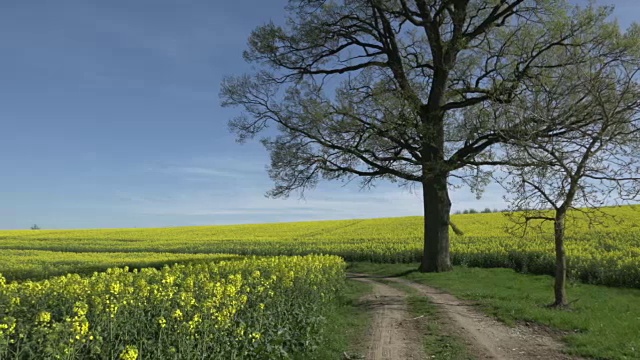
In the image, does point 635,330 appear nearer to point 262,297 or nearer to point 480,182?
point 262,297

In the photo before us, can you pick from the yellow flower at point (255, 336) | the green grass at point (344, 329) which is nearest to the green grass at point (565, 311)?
the green grass at point (344, 329)

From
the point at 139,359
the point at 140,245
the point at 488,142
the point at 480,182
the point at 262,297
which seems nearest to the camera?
the point at 139,359

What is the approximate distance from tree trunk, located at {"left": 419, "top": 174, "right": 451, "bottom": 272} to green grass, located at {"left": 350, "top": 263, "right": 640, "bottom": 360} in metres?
0.74

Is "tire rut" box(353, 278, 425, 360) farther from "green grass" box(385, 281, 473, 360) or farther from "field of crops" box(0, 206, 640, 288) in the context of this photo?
"field of crops" box(0, 206, 640, 288)

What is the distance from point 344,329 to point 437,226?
12.2m

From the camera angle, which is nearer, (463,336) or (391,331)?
(463,336)

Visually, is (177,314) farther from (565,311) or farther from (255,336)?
(565,311)

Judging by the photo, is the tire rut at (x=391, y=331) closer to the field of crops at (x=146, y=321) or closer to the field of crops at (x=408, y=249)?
the field of crops at (x=146, y=321)

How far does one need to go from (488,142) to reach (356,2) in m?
8.77

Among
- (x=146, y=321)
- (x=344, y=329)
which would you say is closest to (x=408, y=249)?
(x=344, y=329)

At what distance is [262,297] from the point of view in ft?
30.1

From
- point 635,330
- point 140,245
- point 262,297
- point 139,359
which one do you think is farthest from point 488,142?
point 140,245

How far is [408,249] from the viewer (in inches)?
1182

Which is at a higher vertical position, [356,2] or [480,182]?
[356,2]
